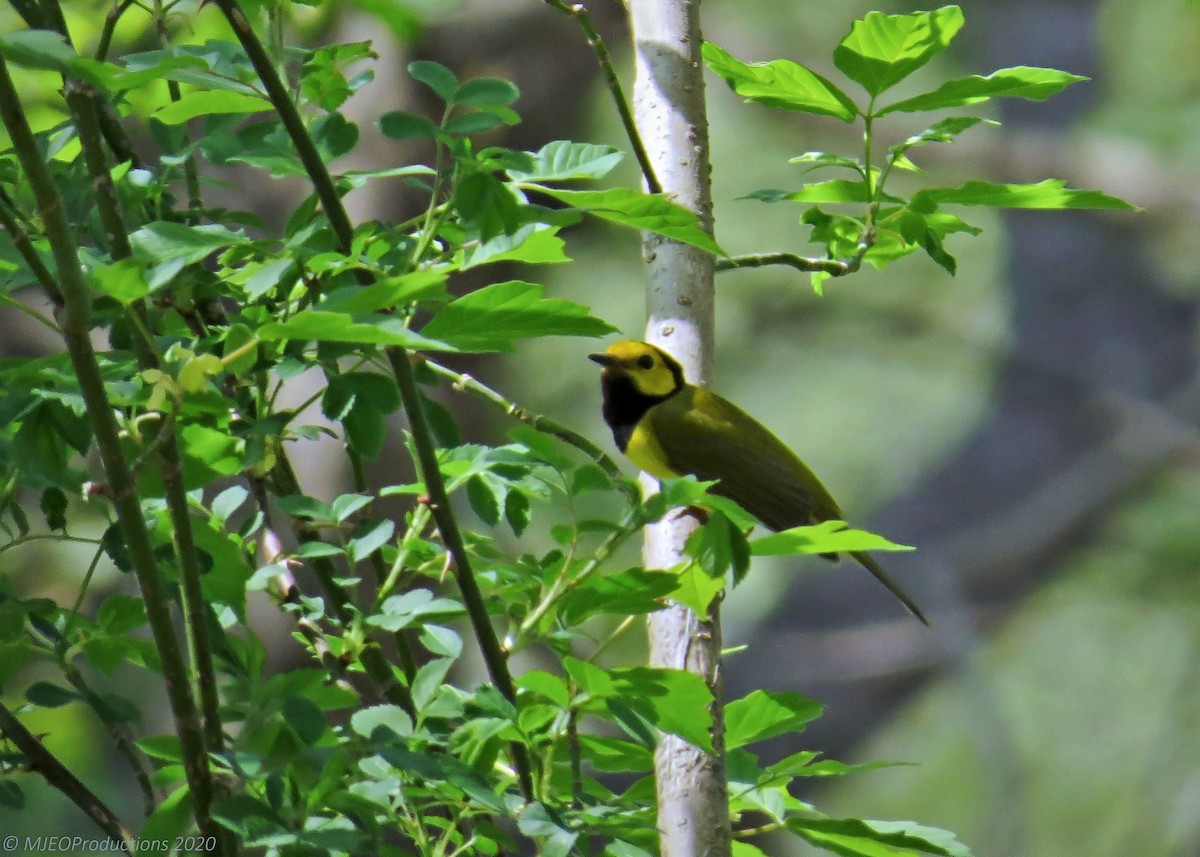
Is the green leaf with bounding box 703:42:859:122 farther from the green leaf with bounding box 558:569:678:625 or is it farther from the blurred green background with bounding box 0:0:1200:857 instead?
the blurred green background with bounding box 0:0:1200:857

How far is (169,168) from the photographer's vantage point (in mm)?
737

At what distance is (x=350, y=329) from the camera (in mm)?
501


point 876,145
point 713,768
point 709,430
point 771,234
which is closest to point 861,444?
point 771,234

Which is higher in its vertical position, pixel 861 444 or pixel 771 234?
pixel 771 234

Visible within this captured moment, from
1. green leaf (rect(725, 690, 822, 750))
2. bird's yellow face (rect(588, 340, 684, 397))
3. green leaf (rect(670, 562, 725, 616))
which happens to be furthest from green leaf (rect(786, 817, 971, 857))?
bird's yellow face (rect(588, 340, 684, 397))

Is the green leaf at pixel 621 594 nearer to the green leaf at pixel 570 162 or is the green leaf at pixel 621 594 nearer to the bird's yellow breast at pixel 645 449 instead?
the green leaf at pixel 570 162

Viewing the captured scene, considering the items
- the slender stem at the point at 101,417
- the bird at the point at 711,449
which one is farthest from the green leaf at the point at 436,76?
the bird at the point at 711,449

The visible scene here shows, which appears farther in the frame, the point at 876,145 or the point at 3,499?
the point at 876,145

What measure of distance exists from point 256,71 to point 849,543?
353mm

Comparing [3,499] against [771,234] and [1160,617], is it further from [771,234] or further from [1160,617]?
[1160,617]

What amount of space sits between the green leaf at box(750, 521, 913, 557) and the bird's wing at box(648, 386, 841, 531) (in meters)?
0.99

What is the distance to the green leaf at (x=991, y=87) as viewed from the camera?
32.5 inches

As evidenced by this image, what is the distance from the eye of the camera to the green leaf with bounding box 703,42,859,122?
866mm

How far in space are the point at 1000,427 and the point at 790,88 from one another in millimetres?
5389
